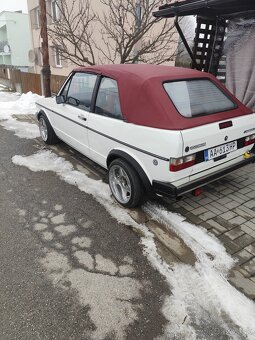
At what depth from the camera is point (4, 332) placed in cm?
203

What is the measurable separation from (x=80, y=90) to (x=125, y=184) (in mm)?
1801

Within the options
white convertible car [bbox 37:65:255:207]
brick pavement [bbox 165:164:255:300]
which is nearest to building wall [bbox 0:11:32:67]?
white convertible car [bbox 37:65:255:207]

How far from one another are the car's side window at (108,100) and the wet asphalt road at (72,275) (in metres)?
1.25

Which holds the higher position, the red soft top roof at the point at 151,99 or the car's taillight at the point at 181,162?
the red soft top roof at the point at 151,99

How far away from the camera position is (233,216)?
3428mm

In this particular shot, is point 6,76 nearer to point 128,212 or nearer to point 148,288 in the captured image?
point 128,212

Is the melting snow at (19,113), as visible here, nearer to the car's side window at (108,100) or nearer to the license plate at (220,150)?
the car's side window at (108,100)

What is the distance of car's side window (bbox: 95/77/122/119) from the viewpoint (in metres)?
3.41

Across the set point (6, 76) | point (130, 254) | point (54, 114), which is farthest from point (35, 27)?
point (130, 254)

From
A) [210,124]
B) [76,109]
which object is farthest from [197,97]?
[76,109]

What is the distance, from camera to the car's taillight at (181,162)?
277 cm

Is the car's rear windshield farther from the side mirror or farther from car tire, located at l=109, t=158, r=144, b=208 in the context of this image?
the side mirror

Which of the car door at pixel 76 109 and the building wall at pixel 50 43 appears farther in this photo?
the building wall at pixel 50 43

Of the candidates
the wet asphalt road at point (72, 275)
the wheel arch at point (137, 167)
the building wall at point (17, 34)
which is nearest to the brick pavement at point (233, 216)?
the wheel arch at point (137, 167)
